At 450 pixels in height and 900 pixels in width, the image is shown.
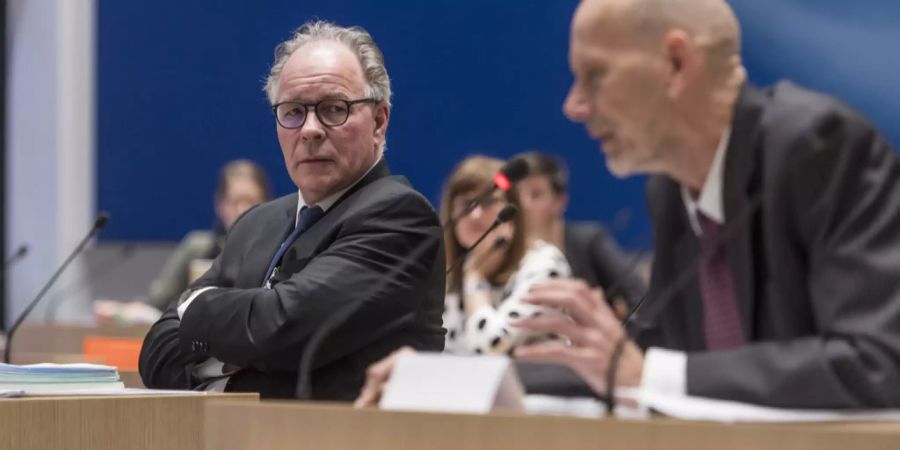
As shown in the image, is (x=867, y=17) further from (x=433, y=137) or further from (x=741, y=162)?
(x=741, y=162)

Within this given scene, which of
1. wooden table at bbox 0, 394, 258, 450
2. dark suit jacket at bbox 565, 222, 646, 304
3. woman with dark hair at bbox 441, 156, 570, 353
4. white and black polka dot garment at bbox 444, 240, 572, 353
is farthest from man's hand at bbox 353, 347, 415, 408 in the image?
dark suit jacket at bbox 565, 222, 646, 304

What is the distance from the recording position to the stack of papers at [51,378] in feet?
8.27

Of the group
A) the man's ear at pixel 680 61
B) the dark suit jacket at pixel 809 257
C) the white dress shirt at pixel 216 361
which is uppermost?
the man's ear at pixel 680 61

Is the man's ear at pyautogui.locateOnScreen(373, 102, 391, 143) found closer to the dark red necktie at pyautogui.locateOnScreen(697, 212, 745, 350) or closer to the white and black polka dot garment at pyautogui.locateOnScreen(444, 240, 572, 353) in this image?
the white and black polka dot garment at pyautogui.locateOnScreen(444, 240, 572, 353)

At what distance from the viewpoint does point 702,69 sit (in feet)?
6.57

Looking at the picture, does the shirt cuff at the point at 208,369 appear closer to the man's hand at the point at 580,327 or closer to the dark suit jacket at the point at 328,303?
the dark suit jacket at the point at 328,303

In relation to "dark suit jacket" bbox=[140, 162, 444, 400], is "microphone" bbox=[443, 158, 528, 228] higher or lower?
higher

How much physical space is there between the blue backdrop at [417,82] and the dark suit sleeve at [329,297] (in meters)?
3.41

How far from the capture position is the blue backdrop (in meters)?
6.24

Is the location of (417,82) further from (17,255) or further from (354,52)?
(354,52)

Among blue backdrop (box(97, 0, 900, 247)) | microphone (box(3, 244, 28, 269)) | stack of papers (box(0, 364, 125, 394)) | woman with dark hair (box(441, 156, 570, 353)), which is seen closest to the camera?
stack of papers (box(0, 364, 125, 394))

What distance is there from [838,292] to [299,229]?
1501mm

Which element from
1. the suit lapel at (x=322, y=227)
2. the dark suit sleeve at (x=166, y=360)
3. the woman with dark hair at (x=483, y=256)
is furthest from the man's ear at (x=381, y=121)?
the woman with dark hair at (x=483, y=256)

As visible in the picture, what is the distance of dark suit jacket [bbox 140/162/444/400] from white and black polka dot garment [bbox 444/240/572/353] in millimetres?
1120
